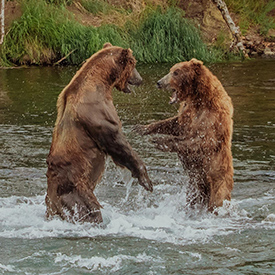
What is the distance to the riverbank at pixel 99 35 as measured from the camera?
16.4 meters

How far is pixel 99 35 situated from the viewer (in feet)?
54.5

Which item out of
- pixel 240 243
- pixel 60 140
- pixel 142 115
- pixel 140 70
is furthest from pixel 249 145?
pixel 140 70

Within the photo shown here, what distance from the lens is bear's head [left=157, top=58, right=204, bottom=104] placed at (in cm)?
675

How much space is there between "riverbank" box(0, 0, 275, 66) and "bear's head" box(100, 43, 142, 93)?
10.1 metres

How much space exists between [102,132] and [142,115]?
5.64m

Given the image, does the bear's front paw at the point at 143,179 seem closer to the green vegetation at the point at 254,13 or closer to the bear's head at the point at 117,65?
the bear's head at the point at 117,65

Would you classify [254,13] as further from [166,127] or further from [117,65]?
[117,65]

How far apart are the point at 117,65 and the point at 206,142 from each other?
1.16 m

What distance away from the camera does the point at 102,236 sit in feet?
19.3

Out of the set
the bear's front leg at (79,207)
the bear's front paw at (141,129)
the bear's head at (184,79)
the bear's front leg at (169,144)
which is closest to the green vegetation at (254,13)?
the bear's head at (184,79)

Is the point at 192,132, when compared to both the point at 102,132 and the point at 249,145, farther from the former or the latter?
the point at 249,145

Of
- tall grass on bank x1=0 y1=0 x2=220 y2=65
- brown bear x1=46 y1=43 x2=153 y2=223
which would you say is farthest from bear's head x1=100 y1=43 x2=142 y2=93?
tall grass on bank x1=0 y1=0 x2=220 y2=65

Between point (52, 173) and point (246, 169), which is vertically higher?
point (52, 173)

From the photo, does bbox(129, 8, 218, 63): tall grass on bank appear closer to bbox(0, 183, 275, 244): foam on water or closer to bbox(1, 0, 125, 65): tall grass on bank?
bbox(1, 0, 125, 65): tall grass on bank
